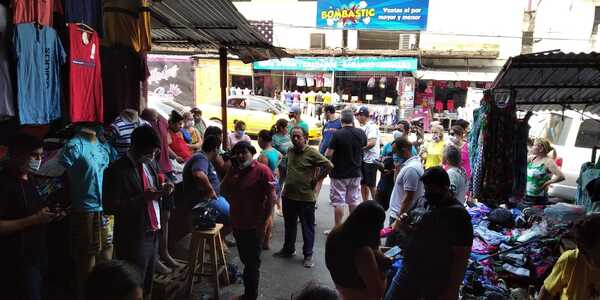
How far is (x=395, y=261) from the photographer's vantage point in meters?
4.55

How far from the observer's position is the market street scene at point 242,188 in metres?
2.92

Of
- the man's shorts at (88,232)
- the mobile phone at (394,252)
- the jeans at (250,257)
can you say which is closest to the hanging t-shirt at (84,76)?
the man's shorts at (88,232)

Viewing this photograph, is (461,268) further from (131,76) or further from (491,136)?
(131,76)

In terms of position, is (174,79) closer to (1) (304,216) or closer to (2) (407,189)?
(1) (304,216)

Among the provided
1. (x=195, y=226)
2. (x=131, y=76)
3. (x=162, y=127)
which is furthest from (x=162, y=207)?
(x=131, y=76)

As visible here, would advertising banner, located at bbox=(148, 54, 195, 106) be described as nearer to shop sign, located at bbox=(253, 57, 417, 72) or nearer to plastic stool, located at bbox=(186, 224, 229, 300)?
shop sign, located at bbox=(253, 57, 417, 72)

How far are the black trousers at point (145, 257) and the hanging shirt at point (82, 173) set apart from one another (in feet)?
2.11

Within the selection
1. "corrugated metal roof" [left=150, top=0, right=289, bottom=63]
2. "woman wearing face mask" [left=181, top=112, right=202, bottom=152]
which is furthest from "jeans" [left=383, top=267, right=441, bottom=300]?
"woman wearing face mask" [left=181, top=112, right=202, bottom=152]

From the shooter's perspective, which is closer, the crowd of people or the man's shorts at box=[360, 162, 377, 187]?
the crowd of people

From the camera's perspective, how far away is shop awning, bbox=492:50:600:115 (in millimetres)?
4188

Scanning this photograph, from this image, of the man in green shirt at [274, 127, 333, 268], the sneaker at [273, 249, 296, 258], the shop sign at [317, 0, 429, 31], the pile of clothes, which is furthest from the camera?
the shop sign at [317, 0, 429, 31]

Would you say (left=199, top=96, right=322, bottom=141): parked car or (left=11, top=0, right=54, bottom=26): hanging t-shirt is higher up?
(left=11, top=0, right=54, bottom=26): hanging t-shirt

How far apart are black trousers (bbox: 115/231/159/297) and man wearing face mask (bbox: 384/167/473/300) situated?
6.91 feet

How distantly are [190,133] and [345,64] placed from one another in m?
13.1
